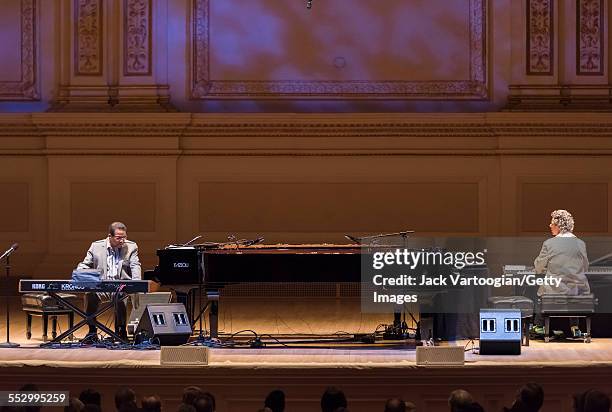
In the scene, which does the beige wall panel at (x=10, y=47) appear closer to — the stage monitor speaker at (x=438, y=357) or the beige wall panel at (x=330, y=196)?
the beige wall panel at (x=330, y=196)

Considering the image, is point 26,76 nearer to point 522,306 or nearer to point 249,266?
point 249,266

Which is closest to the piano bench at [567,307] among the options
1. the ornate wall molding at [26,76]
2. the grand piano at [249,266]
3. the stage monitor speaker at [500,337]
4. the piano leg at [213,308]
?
the stage monitor speaker at [500,337]

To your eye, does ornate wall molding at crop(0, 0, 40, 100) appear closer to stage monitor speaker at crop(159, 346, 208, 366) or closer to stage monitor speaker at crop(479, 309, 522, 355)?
stage monitor speaker at crop(159, 346, 208, 366)

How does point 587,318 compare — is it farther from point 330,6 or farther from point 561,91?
point 330,6

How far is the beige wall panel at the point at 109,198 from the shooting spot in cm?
1293

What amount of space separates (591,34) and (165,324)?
6334 mm

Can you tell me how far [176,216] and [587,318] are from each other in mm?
5193

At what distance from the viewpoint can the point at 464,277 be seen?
9117 millimetres

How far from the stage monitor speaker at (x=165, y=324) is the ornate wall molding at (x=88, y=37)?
493cm

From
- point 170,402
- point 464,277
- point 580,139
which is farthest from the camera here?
point 580,139

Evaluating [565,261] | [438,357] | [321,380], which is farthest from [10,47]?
[438,357]

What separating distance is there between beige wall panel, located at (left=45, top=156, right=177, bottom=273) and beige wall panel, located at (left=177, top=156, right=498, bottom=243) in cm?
20

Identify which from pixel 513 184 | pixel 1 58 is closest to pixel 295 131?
pixel 513 184

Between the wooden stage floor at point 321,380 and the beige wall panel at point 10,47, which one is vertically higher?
the beige wall panel at point 10,47
